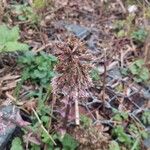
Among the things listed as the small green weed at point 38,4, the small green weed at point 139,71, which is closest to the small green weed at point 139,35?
the small green weed at point 139,71

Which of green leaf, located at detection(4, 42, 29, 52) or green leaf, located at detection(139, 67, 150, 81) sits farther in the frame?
green leaf, located at detection(139, 67, 150, 81)

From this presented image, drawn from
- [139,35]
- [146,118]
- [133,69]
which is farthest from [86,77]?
[139,35]

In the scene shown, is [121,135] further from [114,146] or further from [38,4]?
[38,4]

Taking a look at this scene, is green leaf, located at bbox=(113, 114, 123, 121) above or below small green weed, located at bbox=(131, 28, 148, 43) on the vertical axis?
below

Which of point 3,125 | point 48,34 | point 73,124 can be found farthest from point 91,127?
point 48,34

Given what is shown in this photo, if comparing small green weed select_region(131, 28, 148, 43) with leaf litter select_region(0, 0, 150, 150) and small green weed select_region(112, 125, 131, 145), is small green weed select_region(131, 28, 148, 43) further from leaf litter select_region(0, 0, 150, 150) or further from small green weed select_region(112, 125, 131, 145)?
small green weed select_region(112, 125, 131, 145)

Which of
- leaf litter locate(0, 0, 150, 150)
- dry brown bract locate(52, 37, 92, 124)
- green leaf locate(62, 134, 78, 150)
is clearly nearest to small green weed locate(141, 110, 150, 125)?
leaf litter locate(0, 0, 150, 150)
